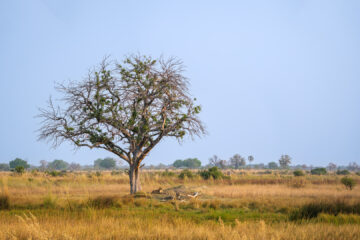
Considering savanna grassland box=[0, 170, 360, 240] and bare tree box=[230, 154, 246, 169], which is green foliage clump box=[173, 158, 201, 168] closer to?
bare tree box=[230, 154, 246, 169]

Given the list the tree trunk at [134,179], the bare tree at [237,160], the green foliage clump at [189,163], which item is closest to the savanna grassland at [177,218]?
the tree trunk at [134,179]

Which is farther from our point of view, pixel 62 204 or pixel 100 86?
pixel 100 86

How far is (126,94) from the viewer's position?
20.5 m

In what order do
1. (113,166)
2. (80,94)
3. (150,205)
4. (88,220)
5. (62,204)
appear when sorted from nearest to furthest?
1. (88,220)
2. (62,204)
3. (150,205)
4. (80,94)
5. (113,166)

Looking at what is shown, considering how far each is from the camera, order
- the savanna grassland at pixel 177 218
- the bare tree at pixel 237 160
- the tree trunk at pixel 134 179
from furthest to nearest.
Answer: the bare tree at pixel 237 160, the tree trunk at pixel 134 179, the savanna grassland at pixel 177 218

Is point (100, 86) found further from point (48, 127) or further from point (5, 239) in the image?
point (5, 239)

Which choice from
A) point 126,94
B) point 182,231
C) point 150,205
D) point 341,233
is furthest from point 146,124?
point 341,233

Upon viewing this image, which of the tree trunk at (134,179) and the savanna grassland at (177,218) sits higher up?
the tree trunk at (134,179)

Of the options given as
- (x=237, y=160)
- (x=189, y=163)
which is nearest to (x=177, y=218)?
(x=237, y=160)

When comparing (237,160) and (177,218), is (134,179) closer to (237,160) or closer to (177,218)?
(177,218)

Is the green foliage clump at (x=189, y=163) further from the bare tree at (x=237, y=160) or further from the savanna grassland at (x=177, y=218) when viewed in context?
the savanna grassland at (x=177, y=218)

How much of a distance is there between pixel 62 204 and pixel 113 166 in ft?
420

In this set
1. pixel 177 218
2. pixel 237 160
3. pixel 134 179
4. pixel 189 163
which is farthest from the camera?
pixel 189 163

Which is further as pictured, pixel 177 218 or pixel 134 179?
pixel 134 179
